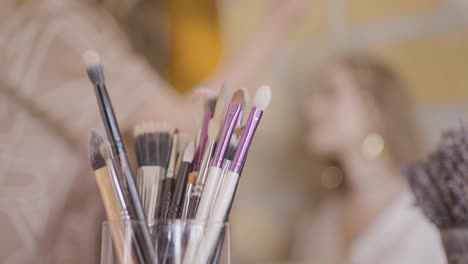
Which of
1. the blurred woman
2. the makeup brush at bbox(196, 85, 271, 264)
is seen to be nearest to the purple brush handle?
the makeup brush at bbox(196, 85, 271, 264)

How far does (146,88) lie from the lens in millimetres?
503

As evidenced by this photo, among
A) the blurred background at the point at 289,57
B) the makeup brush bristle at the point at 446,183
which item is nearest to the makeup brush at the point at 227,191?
the makeup brush bristle at the point at 446,183

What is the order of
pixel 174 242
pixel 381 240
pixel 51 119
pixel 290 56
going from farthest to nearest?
pixel 290 56 → pixel 381 240 → pixel 51 119 → pixel 174 242

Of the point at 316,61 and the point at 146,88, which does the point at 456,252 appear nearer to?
the point at 146,88

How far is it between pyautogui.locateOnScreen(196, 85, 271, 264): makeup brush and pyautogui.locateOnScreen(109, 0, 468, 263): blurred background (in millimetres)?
282

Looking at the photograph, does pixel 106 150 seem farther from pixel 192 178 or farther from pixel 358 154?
pixel 358 154

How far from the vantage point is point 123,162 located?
1.08 ft

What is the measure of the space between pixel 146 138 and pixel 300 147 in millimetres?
469

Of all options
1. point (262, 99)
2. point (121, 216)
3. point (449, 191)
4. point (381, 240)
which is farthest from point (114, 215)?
point (381, 240)

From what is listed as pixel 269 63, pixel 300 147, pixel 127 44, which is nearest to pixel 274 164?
pixel 300 147

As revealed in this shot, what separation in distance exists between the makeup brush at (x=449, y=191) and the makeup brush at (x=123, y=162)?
201 millimetres

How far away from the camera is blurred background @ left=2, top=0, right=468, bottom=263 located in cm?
A: 66

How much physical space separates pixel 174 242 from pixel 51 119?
0.74ft

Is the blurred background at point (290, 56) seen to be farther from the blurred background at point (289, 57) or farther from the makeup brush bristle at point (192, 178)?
the makeup brush bristle at point (192, 178)
